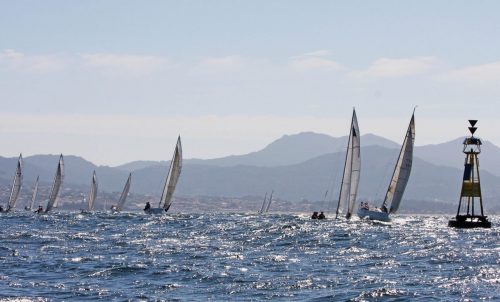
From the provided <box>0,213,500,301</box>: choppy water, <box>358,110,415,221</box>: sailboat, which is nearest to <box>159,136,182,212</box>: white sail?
<box>358,110,415,221</box>: sailboat

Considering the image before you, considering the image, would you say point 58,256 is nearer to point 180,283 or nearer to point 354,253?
point 180,283

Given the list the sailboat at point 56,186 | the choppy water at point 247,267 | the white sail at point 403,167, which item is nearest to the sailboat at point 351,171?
the white sail at point 403,167

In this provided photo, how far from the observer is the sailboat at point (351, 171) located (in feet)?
357

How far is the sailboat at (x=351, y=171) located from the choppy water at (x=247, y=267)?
37.2 meters

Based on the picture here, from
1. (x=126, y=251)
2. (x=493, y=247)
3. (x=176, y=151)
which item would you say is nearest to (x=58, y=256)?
(x=126, y=251)

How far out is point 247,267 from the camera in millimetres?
47531

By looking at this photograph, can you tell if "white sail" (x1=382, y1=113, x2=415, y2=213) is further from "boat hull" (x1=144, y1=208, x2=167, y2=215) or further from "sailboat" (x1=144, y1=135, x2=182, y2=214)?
"boat hull" (x1=144, y1=208, x2=167, y2=215)

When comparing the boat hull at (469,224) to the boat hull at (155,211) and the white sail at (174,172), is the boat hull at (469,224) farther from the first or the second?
the boat hull at (155,211)

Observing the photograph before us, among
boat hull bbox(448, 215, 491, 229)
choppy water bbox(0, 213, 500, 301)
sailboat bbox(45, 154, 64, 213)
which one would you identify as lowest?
choppy water bbox(0, 213, 500, 301)

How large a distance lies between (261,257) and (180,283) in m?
12.8

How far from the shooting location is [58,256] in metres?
52.4

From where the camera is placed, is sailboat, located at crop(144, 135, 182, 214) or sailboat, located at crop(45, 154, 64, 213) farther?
sailboat, located at crop(45, 154, 64, 213)

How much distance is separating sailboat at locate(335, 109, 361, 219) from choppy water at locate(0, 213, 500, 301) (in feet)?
122

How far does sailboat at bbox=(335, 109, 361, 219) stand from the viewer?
108688mm
